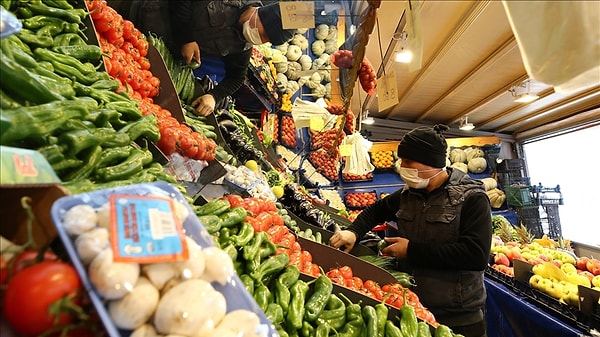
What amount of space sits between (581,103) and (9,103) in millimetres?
11114

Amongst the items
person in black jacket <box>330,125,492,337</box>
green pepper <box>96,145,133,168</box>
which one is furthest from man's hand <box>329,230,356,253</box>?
green pepper <box>96,145,133,168</box>

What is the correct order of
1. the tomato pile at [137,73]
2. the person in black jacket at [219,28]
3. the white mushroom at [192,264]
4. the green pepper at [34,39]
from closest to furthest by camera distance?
1. the white mushroom at [192,264]
2. the green pepper at [34,39]
3. the tomato pile at [137,73]
4. the person in black jacket at [219,28]

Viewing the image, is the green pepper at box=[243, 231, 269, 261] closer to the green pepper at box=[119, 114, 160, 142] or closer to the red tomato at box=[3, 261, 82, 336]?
the green pepper at box=[119, 114, 160, 142]

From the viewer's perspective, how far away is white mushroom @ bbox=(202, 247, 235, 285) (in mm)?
864

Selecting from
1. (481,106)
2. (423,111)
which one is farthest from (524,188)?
(423,111)

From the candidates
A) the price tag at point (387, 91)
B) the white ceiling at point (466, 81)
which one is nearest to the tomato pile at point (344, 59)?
the white ceiling at point (466, 81)

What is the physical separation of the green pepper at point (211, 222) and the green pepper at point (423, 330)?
1.14 metres

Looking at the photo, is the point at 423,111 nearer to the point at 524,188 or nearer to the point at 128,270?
the point at 524,188

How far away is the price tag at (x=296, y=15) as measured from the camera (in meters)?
1.95

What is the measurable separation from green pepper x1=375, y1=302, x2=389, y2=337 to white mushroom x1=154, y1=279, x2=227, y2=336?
1234mm

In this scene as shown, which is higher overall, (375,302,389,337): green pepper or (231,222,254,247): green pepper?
(231,222,254,247): green pepper

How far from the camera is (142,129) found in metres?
1.82

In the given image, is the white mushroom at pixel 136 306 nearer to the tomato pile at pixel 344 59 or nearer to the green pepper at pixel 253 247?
the green pepper at pixel 253 247

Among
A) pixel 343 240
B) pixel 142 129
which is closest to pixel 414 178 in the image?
pixel 343 240
